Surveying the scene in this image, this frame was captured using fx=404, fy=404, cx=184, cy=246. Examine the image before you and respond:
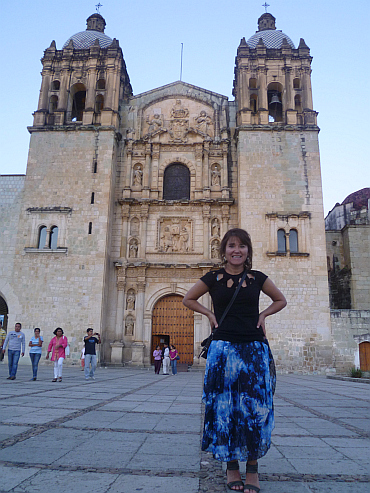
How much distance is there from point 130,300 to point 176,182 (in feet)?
21.6

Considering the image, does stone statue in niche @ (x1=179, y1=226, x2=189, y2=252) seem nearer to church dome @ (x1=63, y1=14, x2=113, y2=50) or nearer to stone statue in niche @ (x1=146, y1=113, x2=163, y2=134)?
stone statue in niche @ (x1=146, y1=113, x2=163, y2=134)

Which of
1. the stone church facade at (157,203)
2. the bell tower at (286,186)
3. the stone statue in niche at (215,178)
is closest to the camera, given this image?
the bell tower at (286,186)

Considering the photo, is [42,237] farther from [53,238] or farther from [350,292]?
[350,292]

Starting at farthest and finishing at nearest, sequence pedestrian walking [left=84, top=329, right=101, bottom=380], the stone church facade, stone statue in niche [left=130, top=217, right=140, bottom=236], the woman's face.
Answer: stone statue in niche [left=130, top=217, right=140, bottom=236] < the stone church facade < pedestrian walking [left=84, top=329, right=101, bottom=380] < the woman's face

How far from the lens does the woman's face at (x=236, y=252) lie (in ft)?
10.1

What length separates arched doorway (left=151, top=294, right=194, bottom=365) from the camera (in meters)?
18.8

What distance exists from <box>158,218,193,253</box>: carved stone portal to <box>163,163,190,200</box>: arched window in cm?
139

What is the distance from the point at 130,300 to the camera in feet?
63.2

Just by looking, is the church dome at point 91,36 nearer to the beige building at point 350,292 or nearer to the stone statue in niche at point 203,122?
the stone statue in niche at point 203,122

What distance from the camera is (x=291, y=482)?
2756 mm

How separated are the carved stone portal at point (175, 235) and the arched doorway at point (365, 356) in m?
8.83

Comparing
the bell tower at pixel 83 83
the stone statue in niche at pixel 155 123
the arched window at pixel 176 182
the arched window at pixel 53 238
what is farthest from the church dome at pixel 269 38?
the arched window at pixel 53 238

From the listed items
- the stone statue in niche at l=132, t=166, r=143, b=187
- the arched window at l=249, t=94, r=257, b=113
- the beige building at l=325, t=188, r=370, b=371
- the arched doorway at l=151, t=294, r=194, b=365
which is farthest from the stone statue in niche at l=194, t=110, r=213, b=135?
the arched doorway at l=151, t=294, r=194, b=365

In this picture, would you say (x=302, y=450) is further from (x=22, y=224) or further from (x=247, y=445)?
(x=22, y=224)
